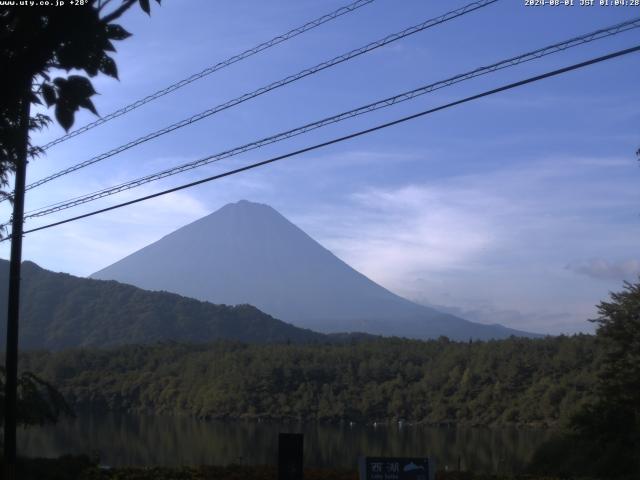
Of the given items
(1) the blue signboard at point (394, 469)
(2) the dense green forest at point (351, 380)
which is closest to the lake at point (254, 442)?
(2) the dense green forest at point (351, 380)

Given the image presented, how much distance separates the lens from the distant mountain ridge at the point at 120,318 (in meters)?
122

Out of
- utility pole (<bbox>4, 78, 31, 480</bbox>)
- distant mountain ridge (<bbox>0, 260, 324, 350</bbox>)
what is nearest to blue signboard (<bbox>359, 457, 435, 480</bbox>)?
utility pole (<bbox>4, 78, 31, 480</bbox>)

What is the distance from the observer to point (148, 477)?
50.2ft

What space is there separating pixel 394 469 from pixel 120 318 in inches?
4812

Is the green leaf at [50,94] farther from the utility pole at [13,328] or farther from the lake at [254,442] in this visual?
the lake at [254,442]

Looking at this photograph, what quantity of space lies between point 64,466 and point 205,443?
24.0 meters

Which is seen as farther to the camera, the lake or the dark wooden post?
the lake

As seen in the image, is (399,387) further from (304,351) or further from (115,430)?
(115,430)

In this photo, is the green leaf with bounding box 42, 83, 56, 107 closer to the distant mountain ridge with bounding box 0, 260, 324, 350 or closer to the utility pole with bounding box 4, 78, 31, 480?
the utility pole with bounding box 4, 78, 31, 480

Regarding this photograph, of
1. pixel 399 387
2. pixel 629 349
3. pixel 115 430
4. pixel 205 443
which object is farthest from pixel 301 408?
pixel 629 349

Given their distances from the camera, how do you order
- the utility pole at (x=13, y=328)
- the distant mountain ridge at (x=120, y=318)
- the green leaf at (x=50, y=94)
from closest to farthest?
1. the green leaf at (x=50, y=94)
2. the utility pole at (x=13, y=328)
3. the distant mountain ridge at (x=120, y=318)

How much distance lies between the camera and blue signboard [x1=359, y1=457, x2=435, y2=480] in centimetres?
1021

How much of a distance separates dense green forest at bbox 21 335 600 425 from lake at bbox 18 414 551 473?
11.6ft

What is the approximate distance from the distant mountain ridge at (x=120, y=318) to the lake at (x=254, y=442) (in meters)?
64.0
